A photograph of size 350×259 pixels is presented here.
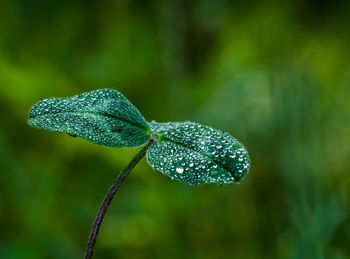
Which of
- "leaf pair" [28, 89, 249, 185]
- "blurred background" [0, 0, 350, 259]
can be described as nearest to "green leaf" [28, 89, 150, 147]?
"leaf pair" [28, 89, 249, 185]

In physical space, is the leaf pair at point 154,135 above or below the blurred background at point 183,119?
above

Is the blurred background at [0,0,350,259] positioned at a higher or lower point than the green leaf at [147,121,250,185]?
lower

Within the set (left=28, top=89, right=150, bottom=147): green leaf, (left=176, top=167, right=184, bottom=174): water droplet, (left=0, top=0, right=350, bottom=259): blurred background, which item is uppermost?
(left=28, top=89, right=150, bottom=147): green leaf

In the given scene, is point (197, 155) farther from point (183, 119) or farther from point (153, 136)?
point (183, 119)

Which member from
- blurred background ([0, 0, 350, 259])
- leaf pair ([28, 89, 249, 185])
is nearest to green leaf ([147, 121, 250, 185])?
leaf pair ([28, 89, 249, 185])

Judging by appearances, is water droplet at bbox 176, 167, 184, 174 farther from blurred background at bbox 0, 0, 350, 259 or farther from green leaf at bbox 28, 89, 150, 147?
blurred background at bbox 0, 0, 350, 259

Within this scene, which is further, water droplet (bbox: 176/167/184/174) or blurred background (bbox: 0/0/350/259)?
blurred background (bbox: 0/0/350/259)

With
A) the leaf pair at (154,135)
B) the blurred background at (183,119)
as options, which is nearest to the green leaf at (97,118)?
the leaf pair at (154,135)

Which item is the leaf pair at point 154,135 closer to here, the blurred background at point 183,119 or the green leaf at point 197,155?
the green leaf at point 197,155
